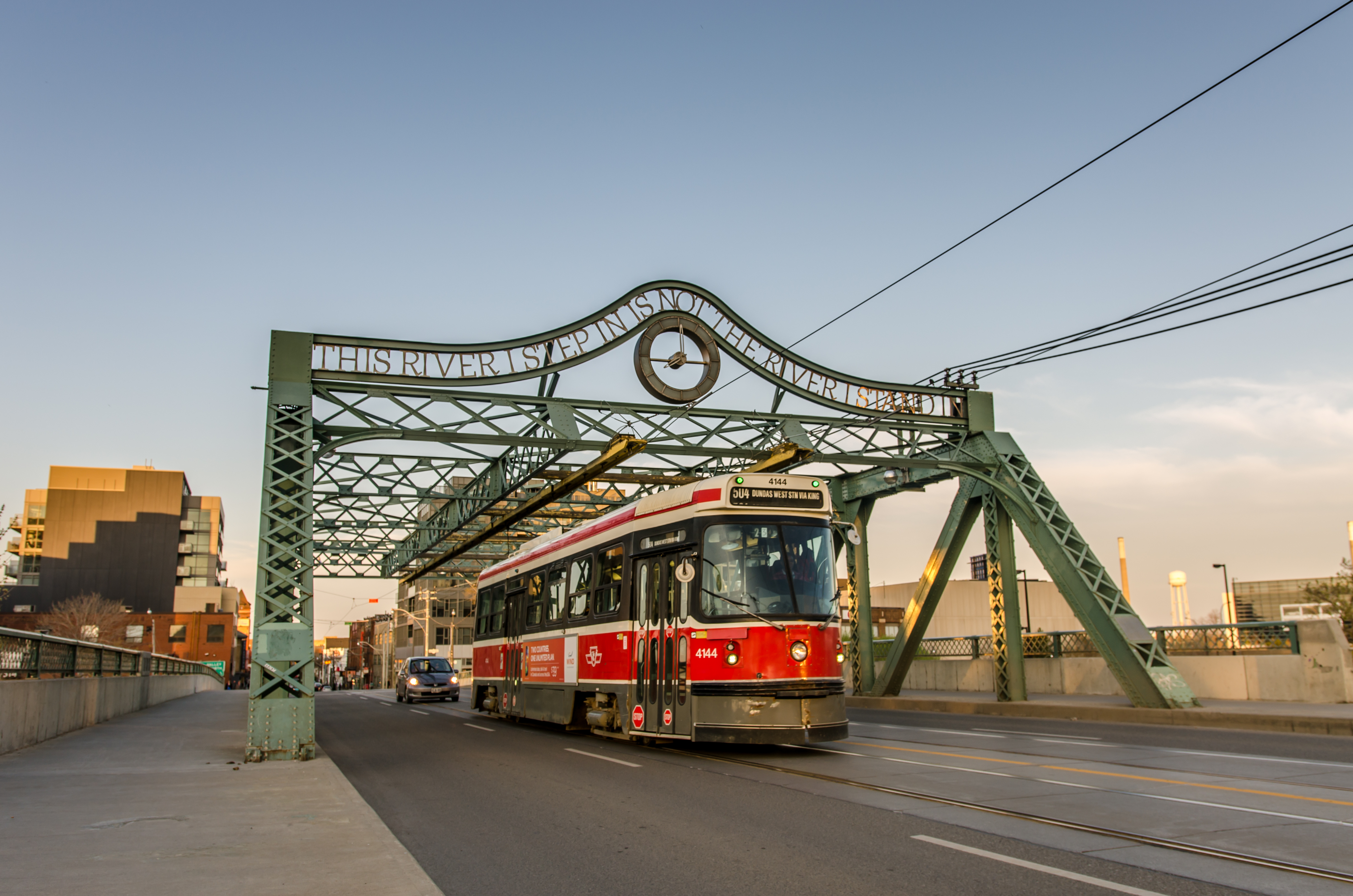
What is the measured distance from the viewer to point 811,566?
13.6m

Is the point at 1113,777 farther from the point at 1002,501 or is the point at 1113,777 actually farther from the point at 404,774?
the point at 1002,501

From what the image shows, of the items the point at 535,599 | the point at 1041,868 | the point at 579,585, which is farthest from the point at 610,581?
the point at 1041,868

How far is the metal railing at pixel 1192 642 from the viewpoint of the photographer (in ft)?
69.5

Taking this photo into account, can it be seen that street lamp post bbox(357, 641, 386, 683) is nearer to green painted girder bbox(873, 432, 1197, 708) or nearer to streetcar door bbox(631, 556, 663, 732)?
green painted girder bbox(873, 432, 1197, 708)

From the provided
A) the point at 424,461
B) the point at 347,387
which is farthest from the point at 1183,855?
the point at 424,461

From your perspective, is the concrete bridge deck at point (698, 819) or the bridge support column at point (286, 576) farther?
the bridge support column at point (286, 576)

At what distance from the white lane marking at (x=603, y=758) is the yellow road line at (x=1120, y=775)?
3458 millimetres

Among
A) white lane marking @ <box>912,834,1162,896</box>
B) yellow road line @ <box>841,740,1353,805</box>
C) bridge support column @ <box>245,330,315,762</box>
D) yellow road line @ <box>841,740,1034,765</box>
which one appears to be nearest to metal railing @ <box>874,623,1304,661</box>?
yellow road line @ <box>841,740,1034,765</box>

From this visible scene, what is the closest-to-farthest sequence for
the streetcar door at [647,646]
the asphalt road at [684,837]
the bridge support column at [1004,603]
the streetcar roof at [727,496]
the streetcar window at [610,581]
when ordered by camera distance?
the asphalt road at [684,837]
the streetcar roof at [727,496]
the streetcar door at [647,646]
the streetcar window at [610,581]
the bridge support column at [1004,603]

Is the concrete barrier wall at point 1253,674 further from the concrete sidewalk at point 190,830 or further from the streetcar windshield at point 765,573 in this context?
the concrete sidewalk at point 190,830

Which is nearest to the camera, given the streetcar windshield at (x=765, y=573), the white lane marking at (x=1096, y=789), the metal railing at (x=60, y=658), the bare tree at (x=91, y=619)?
the white lane marking at (x=1096, y=789)

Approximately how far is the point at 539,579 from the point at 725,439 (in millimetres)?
6062

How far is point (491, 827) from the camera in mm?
8711

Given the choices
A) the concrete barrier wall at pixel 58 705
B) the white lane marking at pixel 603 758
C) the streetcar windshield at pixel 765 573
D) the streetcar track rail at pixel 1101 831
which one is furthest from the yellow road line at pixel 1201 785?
the concrete barrier wall at pixel 58 705
